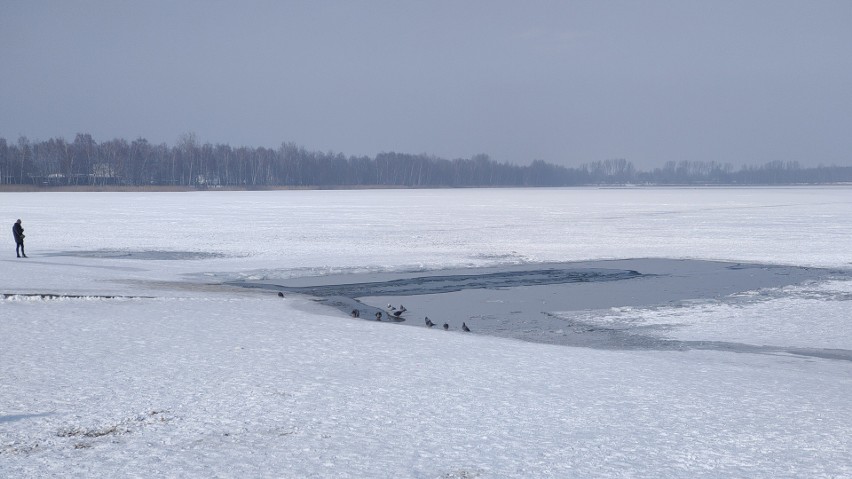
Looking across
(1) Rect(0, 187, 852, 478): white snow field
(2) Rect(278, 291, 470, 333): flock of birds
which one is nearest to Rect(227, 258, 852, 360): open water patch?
(2) Rect(278, 291, 470, 333): flock of birds

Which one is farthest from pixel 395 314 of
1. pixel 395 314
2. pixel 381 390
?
pixel 381 390

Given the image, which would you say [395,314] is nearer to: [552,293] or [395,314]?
[395,314]

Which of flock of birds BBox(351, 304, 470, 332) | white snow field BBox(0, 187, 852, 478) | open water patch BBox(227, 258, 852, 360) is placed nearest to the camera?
white snow field BBox(0, 187, 852, 478)

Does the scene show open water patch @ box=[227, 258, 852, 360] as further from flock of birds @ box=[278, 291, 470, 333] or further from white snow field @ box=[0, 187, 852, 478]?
white snow field @ box=[0, 187, 852, 478]

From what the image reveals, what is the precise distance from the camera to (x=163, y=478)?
6.11 metres

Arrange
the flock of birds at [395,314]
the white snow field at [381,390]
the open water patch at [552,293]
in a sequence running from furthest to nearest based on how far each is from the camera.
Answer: the flock of birds at [395,314] → the open water patch at [552,293] → the white snow field at [381,390]

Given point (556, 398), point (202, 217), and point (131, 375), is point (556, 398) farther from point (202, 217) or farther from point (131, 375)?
point (202, 217)

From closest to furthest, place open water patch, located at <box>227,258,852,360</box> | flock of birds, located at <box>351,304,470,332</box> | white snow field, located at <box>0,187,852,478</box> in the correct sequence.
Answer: white snow field, located at <box>0,187,852,478</box>
open water patch, located at <box>227,258,852,360</box>
flock of birds, located at <box>351,304,470,332</box>

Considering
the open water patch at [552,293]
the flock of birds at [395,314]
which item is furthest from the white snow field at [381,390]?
the open water patch at [552,293]

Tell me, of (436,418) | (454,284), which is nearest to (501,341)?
(436,418)

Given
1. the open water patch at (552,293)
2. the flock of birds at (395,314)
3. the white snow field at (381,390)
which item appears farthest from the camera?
the flock of birds at (395,314)

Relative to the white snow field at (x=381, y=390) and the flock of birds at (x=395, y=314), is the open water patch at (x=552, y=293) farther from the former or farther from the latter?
the white snow field at (x=381, y=390)

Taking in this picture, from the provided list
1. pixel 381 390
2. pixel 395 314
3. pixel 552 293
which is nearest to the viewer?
pixel 381 390

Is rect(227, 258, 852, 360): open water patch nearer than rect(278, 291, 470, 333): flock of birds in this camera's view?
Yes
